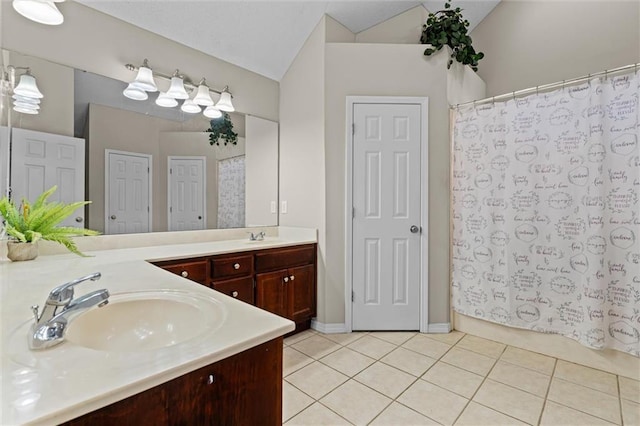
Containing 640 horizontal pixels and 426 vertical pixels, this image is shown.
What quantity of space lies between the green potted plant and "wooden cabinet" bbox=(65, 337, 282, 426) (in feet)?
4.74

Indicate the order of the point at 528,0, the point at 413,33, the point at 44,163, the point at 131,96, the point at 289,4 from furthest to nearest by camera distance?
the point at 528,0 → the point at 413,33 → the point at 289,4 → the point at 131,96 → the point at 44,163

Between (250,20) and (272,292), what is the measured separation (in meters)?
2.29

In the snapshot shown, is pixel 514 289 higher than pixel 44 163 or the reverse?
the reverse

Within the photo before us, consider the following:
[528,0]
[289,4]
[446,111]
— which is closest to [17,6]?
[289,4]

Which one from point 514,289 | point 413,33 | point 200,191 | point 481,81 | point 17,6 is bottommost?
point 514,289

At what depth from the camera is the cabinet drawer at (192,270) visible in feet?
6.29

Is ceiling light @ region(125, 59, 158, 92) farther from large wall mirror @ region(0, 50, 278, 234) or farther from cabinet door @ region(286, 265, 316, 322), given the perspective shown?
cabinet door @ region(286, 265, 316, 322)

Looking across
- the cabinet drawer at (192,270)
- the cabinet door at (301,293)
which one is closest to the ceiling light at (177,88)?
the cabinet drawer at (192,270)

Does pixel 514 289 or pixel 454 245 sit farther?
pixel 454 245

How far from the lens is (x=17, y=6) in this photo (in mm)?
1540

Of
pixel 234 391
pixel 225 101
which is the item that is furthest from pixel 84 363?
pixel 225 101

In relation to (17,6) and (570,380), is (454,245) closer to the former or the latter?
(570,380)

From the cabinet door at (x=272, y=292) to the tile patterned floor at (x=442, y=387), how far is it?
31 cm

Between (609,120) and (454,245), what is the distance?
1.34 metres
